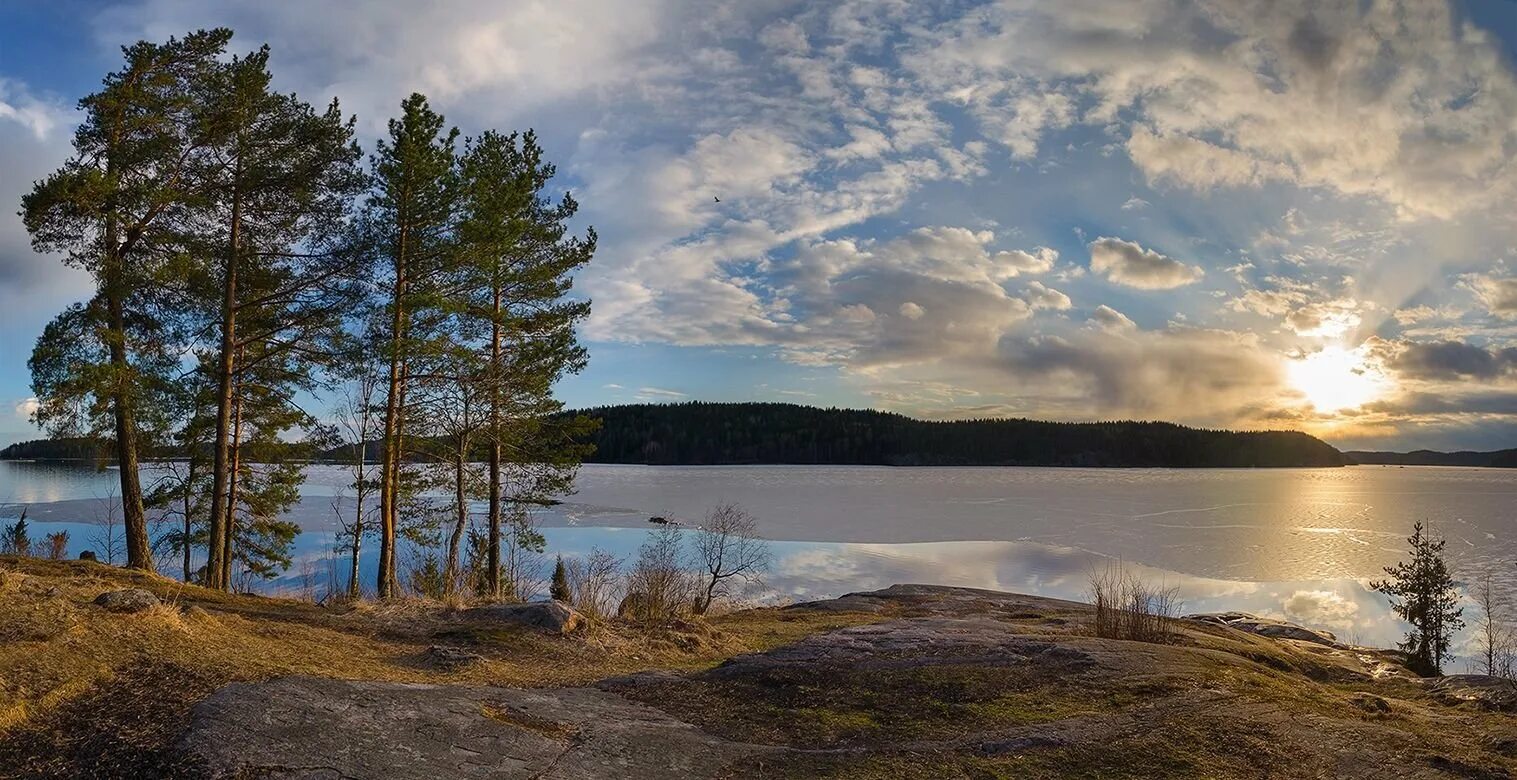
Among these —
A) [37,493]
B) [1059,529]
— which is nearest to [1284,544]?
[1059,529]

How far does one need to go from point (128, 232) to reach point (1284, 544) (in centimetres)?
4048

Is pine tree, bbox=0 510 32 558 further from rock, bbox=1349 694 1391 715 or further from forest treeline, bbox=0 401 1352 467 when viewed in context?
forest treeline, bbox=0 401 1352 467

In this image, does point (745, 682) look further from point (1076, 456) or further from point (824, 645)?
point (1076, 456)

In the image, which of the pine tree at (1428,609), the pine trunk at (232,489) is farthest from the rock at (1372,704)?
the pine trunk at (232,489)

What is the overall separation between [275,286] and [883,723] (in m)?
16.7

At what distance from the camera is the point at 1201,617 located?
1892cm

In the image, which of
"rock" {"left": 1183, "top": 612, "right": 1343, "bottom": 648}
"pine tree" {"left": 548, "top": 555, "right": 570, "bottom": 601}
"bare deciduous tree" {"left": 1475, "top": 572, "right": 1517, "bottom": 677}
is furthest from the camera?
"bare deciduous tree" {"left": 1475, "top": 572, "right": 1517, "bottom": 677}

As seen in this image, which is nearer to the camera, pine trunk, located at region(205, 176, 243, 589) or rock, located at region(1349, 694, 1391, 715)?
rock, located at region(1349, 694, 1391, 715)

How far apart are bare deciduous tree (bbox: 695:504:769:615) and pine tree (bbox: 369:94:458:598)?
7490 mm

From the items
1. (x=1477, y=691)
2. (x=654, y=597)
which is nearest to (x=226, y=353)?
(x=654, y=597)

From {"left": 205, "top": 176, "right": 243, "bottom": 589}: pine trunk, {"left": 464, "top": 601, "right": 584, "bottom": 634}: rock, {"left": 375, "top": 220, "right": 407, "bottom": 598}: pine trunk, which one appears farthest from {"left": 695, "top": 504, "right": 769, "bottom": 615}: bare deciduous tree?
{"left": 205, "top": 176, "right": 243, "bottom": 589}: pine trunk

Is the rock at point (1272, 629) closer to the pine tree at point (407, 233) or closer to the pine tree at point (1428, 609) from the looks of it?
the pine tree at point (1428, 609)

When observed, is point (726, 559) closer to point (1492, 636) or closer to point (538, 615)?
point (538, 615)

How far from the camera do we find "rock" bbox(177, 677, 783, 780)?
4992 mm
